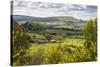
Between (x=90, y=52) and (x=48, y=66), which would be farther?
(x=90, y=52)

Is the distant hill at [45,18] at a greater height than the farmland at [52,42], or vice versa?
the distant hill at [45,18]

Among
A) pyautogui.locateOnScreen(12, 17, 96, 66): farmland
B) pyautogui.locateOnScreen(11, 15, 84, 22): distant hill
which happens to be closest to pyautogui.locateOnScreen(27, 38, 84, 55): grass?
pyautogui.locateOnScreen(12, 17, 96, 66): farmland

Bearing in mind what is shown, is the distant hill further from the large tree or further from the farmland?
the large tree

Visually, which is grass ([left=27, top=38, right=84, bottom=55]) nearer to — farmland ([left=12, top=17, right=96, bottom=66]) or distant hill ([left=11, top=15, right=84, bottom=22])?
farmland ([left=12, top=17, right=96, bottom=66])

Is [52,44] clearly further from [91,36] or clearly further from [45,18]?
[91,36]

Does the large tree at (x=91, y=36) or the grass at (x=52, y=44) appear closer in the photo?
the grass at (x=52, y=44)

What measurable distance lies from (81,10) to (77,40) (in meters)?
0.35

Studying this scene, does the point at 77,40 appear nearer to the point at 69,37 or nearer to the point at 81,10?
the point at 69,37

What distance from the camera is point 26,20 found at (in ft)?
6.50

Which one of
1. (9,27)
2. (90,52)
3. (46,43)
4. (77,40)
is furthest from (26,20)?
(90,52)

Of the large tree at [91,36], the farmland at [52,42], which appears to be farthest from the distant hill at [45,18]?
the large tree at [91,36]

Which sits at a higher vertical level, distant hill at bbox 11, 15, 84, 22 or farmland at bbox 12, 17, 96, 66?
distant hill at bbox 11, 15, 84, 22

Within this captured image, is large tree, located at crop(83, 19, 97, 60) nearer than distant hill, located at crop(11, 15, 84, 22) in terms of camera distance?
No

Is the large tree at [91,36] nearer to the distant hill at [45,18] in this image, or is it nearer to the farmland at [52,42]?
the farmland at [52,42]
